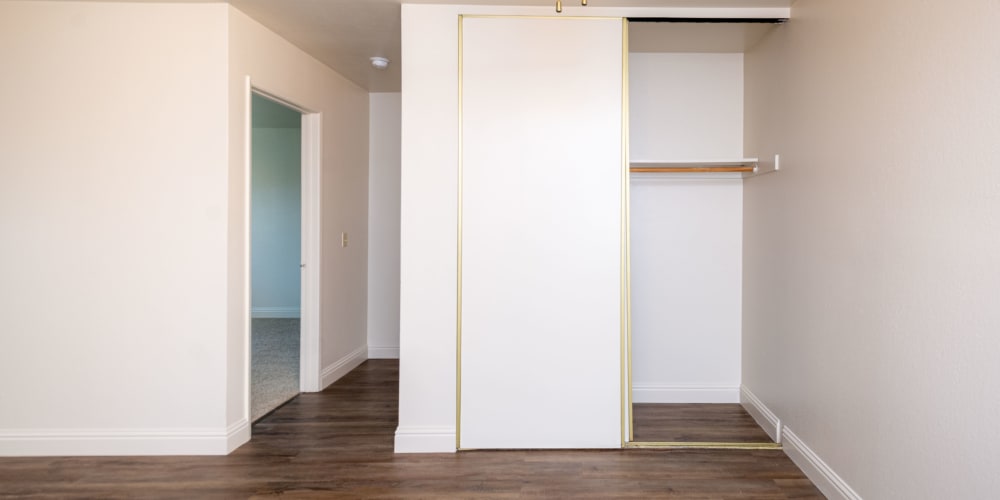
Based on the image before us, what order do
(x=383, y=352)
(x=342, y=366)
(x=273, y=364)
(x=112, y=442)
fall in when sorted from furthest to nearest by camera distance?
1. (x=383, y=352)
2. (x=273, y=364)
3. (x=342, y=366)
4. (x=112, y=442)

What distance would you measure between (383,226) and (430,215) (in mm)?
2187

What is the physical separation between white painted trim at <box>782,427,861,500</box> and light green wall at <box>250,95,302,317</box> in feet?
20.7

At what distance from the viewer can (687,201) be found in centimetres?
374

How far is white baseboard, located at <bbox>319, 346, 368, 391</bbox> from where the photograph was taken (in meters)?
4.18

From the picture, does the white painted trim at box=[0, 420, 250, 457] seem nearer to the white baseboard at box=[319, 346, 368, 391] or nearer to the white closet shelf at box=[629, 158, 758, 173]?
the white baseboard at box=[319, 346, 368, 391]

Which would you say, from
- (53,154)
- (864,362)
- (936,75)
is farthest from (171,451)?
(936,75)

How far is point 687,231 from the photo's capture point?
3750 millimetres

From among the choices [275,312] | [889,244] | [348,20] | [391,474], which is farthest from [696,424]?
[275,312]

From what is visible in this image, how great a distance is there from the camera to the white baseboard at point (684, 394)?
3.78 m

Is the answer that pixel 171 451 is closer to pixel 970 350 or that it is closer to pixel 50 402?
pixel 50 402

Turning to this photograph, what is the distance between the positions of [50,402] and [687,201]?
4.04m

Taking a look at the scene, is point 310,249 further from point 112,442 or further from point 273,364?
point 112,442

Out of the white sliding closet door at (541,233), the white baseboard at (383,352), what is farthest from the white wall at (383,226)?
the white sliding closet door at (541,233)

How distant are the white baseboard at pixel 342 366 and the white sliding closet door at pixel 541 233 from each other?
1.67 m
